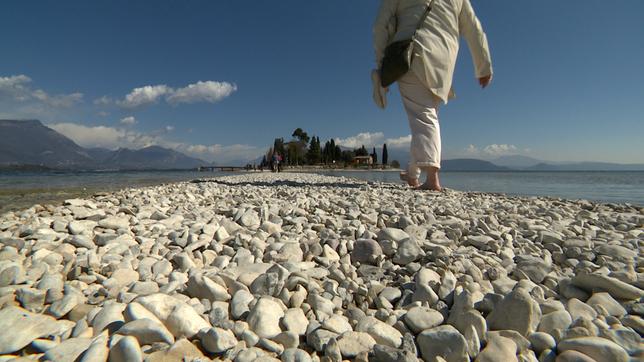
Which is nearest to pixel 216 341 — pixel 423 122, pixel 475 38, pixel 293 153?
pixel 423 122

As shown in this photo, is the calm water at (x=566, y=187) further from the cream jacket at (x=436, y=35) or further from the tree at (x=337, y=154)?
the tree at (x=337, y=154)

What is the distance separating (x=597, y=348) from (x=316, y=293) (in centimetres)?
85

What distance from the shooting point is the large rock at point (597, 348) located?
752 millimetres

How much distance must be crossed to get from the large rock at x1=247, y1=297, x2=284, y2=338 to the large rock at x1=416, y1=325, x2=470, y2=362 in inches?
17.9

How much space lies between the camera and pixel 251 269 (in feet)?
4.54

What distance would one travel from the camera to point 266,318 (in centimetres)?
95

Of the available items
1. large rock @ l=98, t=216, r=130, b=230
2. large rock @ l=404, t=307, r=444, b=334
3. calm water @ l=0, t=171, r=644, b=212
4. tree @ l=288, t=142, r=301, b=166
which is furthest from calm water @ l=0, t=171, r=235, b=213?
tree @ l=288, t=142, r=301, b=166

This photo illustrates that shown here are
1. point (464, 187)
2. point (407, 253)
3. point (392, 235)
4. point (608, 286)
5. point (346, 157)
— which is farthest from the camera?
point (346, 157)

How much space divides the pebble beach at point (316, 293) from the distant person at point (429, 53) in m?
2.42

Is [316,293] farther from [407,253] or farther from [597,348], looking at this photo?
[597,348]

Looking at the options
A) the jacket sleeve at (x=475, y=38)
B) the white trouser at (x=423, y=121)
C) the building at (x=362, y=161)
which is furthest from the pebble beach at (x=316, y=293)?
the building at (x=362, y=161)

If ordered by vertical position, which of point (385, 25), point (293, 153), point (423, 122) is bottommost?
point (423, 122)

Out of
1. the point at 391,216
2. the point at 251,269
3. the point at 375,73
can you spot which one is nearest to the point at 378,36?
the point at 375,73

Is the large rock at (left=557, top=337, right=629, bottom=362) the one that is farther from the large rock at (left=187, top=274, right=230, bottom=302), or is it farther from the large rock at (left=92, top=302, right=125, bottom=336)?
the large rock at (left=92, top=302, right=125, bottom=336)
